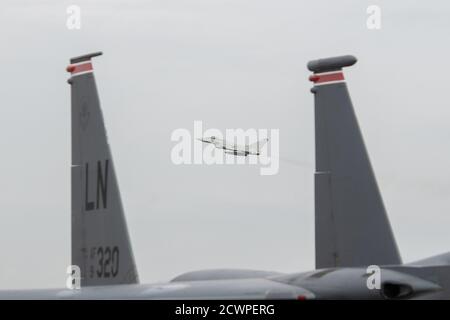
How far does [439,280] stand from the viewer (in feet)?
52.2

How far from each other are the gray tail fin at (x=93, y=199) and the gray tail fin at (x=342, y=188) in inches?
148

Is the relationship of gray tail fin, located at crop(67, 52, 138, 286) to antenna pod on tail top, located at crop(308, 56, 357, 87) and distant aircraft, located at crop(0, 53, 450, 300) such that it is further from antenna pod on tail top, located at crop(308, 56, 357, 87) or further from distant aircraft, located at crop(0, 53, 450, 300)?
antenna pod on tail top, located at crop(308, 56, 357, 87)

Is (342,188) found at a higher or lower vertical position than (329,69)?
lower

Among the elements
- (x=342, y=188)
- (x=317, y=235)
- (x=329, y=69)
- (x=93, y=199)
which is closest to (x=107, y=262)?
(x=93, y=199)

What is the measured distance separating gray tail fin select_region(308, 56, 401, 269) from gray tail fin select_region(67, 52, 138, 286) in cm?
377

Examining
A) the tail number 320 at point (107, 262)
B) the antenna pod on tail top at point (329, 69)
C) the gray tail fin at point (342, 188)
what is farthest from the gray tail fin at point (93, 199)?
the antenna pod on tail top at point (329, 69)

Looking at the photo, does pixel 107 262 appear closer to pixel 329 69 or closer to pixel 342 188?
pixel 342 188

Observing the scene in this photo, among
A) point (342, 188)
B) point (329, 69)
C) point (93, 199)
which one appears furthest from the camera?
point (93, 199)

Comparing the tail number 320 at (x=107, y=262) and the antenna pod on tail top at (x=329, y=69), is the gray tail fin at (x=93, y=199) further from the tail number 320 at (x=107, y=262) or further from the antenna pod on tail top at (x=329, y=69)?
the antenna pod on tail top at (x=329, y=69)

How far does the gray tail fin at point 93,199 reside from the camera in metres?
20.0

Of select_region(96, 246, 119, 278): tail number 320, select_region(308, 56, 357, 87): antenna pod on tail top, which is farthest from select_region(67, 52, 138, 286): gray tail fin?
select_region(308, 56, 357, 87): antenna pod on tail top

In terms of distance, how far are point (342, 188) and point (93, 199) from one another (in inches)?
195

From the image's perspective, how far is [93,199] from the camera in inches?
806
